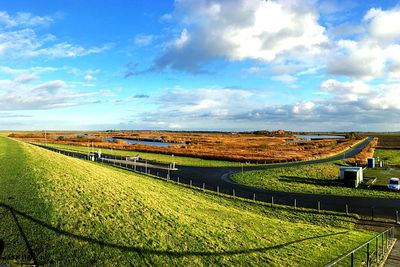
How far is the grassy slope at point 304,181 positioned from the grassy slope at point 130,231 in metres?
21.0

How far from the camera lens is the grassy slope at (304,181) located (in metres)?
49.1

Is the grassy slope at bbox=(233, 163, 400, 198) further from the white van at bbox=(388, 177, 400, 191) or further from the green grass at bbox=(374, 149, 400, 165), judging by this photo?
the green grass at bbox=(374, 149, 400, 165)

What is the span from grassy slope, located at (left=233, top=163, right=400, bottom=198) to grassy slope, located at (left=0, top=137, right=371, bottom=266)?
69.1ft

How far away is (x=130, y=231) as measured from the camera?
18609 mm

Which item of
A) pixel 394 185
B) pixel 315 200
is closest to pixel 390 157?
pixel 394 185

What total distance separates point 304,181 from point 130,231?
46.9 metres


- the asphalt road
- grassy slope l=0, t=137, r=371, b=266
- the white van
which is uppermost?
grassy slope l=0, t=137, r=371, b=266

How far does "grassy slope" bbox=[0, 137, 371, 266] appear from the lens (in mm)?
15789

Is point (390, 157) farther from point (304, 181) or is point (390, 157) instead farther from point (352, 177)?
point (304, 181)

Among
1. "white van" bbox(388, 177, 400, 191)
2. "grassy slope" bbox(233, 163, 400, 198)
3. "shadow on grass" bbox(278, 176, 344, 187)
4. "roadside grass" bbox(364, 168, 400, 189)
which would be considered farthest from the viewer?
"roadside grass" bbox(364, 168, 400, 189)

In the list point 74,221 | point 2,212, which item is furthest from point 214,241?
point 2,212

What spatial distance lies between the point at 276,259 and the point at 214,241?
3760 mm

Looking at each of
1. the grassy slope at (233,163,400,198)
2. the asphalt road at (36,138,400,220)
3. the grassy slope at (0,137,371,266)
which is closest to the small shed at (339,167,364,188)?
the grassy slope at (233,163,400,198)

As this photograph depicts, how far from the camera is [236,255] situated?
18.2 metres
